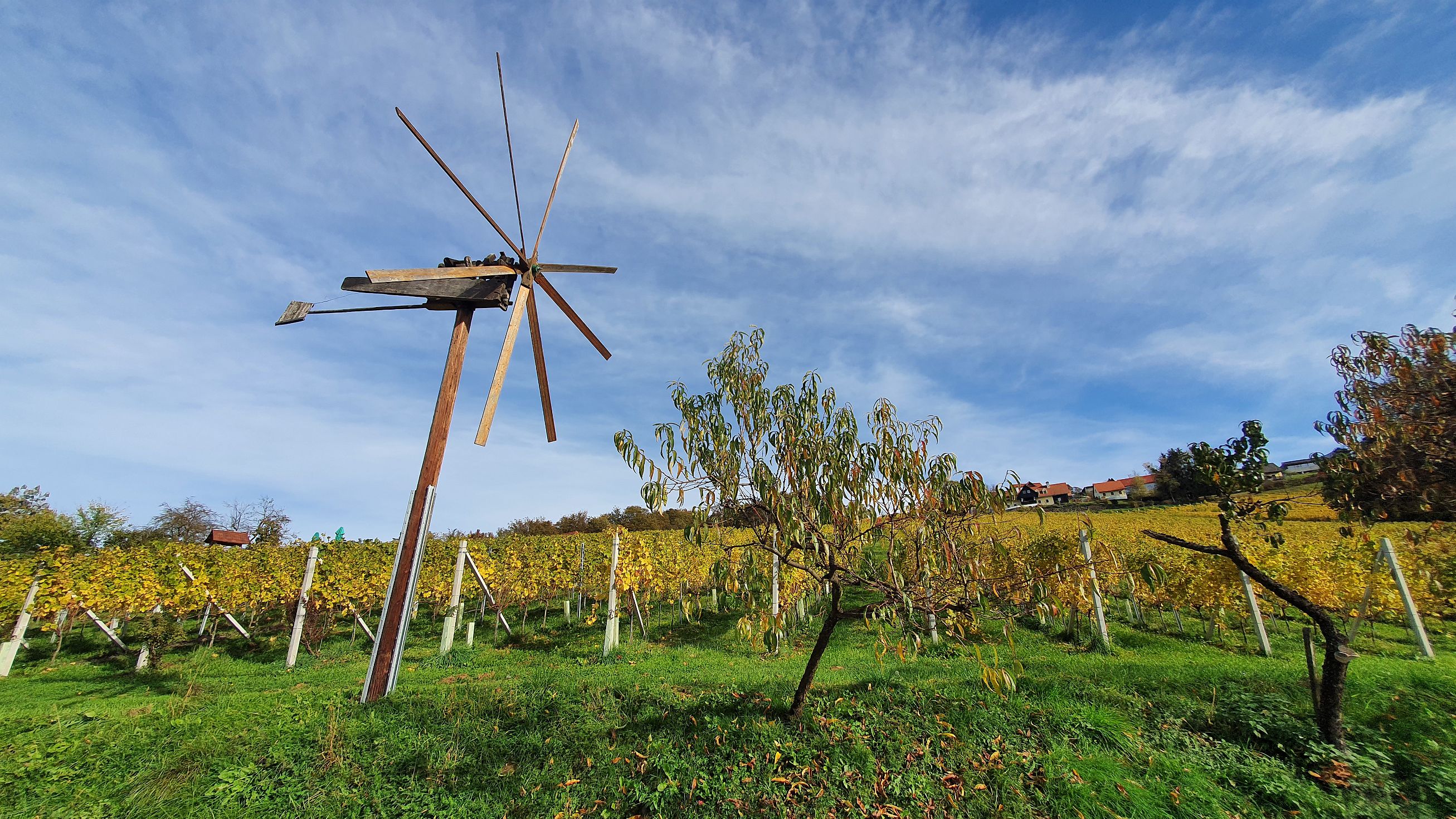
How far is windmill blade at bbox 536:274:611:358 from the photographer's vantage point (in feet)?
26.6

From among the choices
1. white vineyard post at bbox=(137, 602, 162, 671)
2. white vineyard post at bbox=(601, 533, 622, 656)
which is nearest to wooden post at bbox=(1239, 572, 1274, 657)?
white vineyard post at bbox=(601, 533, 622, 656)

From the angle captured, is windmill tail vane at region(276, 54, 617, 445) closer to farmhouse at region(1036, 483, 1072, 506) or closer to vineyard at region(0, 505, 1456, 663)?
vineyard at region(0, 505, 1456, 663)

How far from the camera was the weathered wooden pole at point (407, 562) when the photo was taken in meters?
6.16

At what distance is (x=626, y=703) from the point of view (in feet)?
21.9

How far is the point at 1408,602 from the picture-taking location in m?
10.6

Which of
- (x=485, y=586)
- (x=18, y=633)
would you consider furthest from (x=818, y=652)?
(x=18, y=633)

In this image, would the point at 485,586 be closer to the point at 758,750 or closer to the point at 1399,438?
the point at 758,750

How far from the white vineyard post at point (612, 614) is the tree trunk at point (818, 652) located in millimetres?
Answer: 6995

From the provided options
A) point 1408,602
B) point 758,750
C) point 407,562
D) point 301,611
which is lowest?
point 758,750

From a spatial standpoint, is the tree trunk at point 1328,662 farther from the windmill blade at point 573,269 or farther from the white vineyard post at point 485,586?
the white vineyard post at point 485,586

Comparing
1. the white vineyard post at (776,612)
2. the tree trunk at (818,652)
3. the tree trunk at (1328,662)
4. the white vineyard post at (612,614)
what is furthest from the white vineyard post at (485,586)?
the tree trunk at (1328,662)

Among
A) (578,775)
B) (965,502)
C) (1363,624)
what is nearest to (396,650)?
(578,775)

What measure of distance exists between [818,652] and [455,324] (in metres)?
6.13

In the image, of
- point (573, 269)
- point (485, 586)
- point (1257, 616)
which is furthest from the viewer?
point (485, 586)
